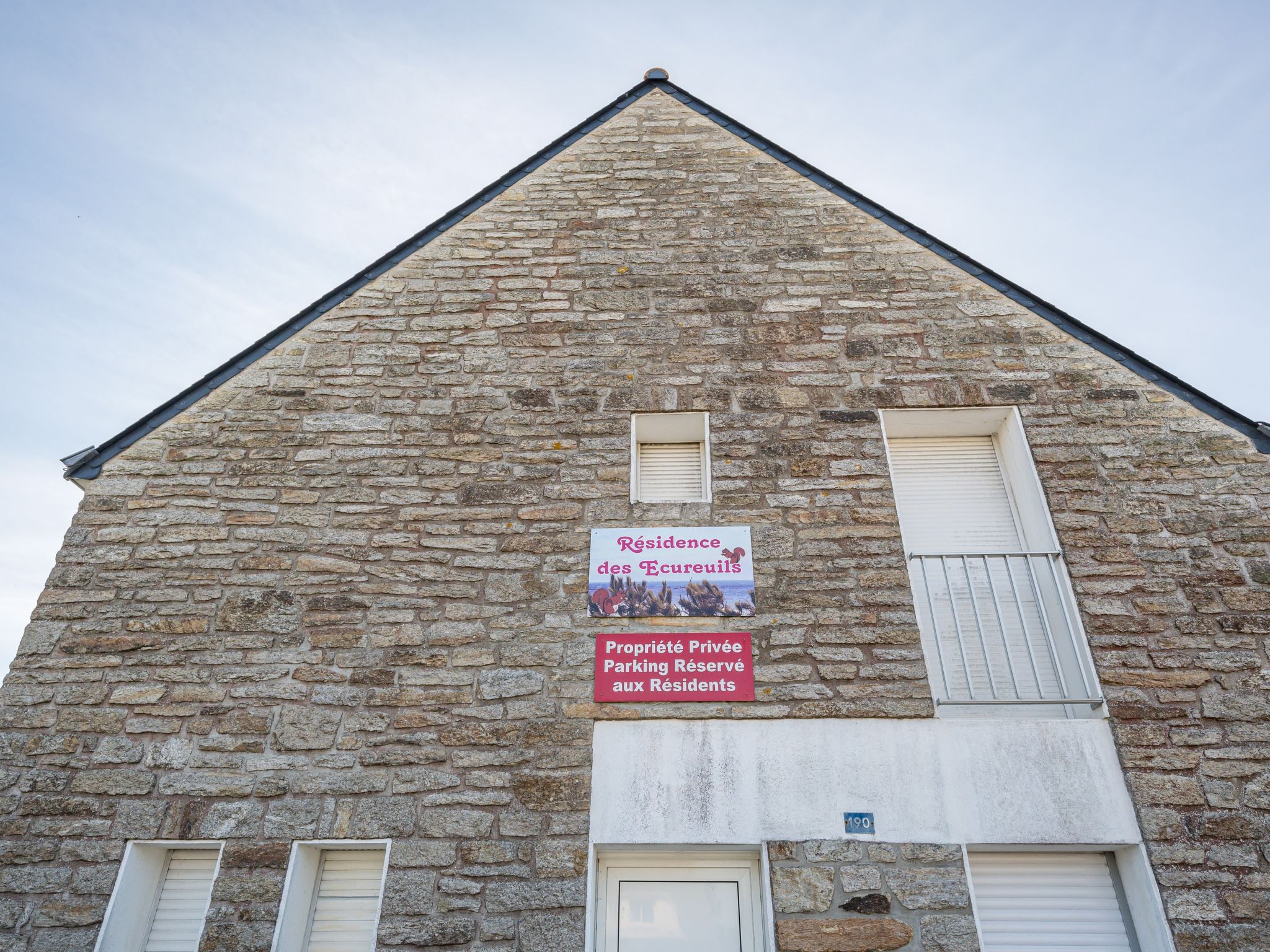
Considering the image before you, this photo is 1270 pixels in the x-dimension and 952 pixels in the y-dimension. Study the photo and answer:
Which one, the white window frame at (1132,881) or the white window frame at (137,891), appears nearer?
the white window frame at (1132,881)

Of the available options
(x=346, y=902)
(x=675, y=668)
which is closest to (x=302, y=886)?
(x=346, y=902)

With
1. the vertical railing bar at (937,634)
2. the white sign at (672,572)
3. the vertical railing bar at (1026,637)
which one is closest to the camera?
the vertical railing bar at (1026,637)

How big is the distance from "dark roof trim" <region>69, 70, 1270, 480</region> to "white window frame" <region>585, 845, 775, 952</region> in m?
3.98

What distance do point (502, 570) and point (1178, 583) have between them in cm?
392

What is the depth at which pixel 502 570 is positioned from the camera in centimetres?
445

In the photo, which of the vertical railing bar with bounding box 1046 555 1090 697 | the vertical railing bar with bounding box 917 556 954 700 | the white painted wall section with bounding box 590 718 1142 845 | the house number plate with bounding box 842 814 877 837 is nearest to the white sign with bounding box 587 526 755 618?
the white painted wall section with bounding box 590 718 1142 845

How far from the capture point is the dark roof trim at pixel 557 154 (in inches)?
190

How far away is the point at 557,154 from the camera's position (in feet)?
20.6

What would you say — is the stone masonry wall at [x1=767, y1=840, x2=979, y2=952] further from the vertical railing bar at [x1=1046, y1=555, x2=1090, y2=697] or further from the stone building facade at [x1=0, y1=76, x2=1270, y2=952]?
the vertical railing bar at [x1=1046, y1=555, x2=1090, y2=697]

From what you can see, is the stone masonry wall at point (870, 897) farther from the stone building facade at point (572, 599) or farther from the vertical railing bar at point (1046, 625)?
the vertical railing bar at point (1046, 625)

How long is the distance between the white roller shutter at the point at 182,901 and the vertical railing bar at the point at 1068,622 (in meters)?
4.76

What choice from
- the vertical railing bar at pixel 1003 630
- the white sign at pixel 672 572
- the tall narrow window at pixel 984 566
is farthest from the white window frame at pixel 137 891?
the vertical railing bar at pixel 1003 630

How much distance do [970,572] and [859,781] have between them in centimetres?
156

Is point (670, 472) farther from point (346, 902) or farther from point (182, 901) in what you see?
point (182, 901)
